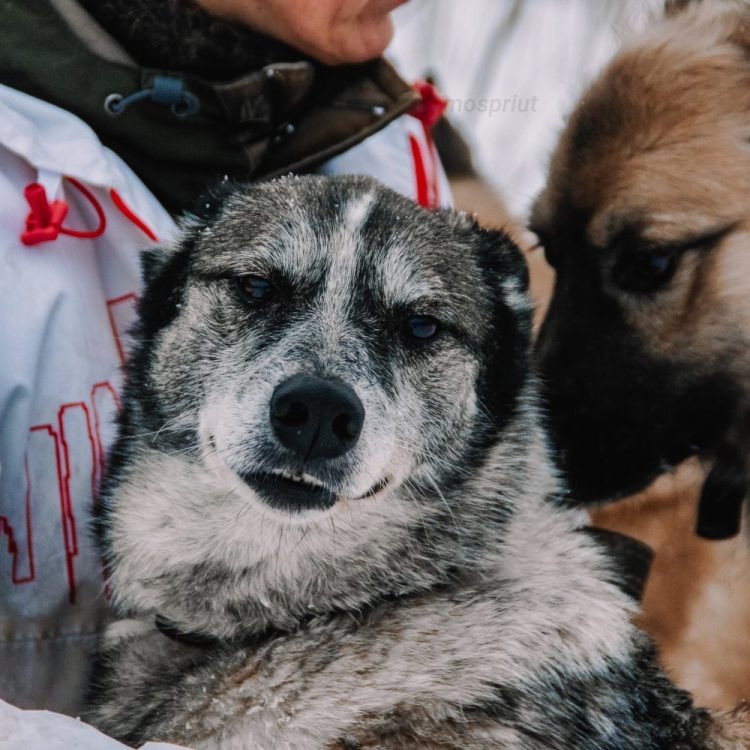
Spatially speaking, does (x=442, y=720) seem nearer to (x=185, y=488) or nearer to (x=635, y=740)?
(x=635, y=740)

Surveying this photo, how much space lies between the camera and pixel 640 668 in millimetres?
2266

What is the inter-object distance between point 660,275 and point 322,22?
4.23 feet

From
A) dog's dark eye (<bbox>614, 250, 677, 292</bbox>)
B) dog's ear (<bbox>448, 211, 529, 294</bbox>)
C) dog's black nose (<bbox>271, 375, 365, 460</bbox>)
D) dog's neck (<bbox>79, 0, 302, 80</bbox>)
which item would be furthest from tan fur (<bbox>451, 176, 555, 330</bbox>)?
dog's black nose (<bbox>271, 375, 365, 460</bbox>)

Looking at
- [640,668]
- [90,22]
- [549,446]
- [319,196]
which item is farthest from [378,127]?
[640,668]

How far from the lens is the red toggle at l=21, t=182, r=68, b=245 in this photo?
2.45m

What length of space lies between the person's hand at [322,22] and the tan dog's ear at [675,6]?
102 centimetres

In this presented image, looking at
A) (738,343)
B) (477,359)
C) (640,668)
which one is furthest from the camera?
(738,343)

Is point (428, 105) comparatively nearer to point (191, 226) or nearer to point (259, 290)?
point (191, 226)

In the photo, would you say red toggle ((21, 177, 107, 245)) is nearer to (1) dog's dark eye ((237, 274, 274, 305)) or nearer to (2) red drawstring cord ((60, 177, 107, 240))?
(2) red drawstring cord ((60, 177, 107, 240))

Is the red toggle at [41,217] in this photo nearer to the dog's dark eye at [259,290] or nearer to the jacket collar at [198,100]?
the jacket collar at [198,100]

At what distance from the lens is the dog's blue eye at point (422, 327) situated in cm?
237

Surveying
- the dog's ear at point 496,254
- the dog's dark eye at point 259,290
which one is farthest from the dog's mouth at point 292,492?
the dog's ear at point 496,254

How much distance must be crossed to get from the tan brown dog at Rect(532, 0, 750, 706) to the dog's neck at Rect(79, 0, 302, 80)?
1.12m

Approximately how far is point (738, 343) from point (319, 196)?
4.72 feet
